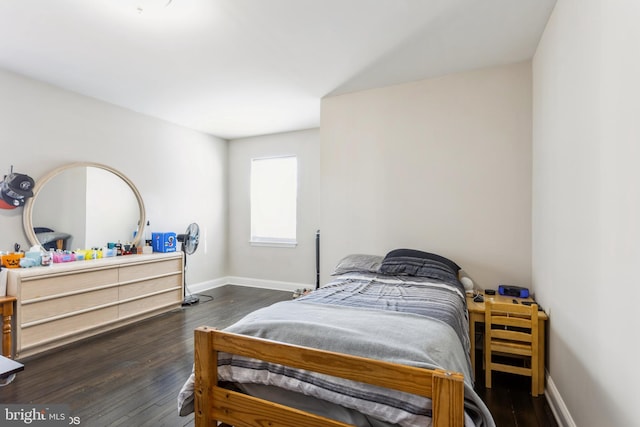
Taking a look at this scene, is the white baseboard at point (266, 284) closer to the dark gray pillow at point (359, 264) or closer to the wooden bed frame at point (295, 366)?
the dark gray pillow at point (359, 264)

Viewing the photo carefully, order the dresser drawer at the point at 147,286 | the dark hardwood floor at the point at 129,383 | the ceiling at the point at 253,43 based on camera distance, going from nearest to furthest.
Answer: the dark hardwood floor at the point at 129,383 → the ceiling at the point at 253,43 → the dresser drawer at the point at 147,286

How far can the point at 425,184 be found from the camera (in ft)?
10.4

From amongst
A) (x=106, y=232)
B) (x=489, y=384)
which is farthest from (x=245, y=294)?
(x=489, y=384)

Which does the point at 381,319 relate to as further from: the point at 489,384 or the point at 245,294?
the point at 245,294

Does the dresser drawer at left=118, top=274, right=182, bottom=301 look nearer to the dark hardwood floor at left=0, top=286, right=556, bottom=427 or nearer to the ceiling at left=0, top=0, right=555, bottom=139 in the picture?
the dark hardwood floor at left=0, top=286, right=556, bottom=427

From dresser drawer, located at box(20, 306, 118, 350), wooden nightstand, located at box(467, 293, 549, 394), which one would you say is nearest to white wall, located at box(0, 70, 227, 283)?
dresser drawer, located at box(20, 306, 118, 350)

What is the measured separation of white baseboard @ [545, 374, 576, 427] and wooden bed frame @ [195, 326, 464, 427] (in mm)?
1290

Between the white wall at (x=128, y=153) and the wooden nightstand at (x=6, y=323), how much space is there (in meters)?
0.71

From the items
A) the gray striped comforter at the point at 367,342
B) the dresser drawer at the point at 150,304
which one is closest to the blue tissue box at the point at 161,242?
the dresser drawer at the point at 150,304

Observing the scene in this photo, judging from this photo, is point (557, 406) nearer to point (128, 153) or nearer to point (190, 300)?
point (190, 300)

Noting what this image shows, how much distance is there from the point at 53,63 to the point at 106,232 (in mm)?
1828

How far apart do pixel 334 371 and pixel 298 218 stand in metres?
3.91

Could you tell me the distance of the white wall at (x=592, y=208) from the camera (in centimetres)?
115

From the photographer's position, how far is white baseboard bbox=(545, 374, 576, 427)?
5.74 feet
